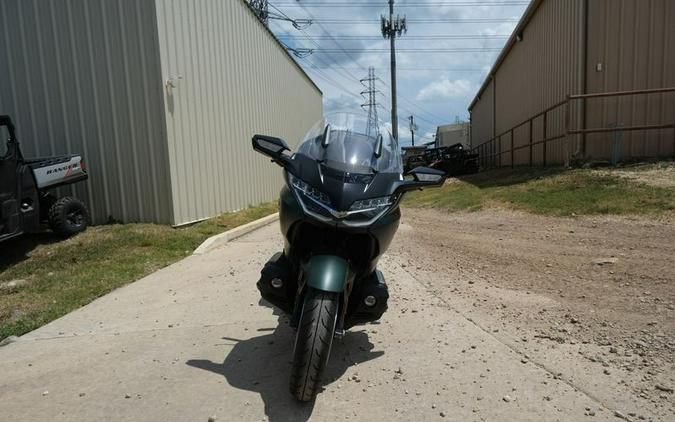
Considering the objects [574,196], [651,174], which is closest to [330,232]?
[574,196]

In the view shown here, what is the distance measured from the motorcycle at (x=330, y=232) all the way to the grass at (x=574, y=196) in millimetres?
5592

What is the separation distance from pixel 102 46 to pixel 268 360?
25.9 feet

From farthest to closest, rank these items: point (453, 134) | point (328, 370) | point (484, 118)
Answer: point (453, 134) → point (484, 118) → point (328, 370)

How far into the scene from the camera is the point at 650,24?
A: 10.7 metres

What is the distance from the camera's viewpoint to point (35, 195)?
7.37m

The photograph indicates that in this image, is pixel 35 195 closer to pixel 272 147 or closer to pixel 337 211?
pixel 272 147

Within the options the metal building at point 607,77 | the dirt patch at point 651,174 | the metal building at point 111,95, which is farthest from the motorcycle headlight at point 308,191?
the metal building at point 607,77

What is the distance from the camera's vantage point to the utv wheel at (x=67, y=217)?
7.68m

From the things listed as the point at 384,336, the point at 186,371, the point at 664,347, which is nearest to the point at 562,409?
the point at 664,347

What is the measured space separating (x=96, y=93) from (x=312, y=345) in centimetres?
831

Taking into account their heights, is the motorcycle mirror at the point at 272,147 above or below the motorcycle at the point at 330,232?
above

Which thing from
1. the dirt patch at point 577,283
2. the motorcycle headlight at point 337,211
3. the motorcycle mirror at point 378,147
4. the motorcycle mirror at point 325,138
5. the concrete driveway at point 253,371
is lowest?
the concrete driveway at point 253,371

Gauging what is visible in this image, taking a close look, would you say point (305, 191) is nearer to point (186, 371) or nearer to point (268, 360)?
point (268, 360)

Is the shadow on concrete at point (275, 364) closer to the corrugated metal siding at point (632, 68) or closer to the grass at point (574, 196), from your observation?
the grass at point (574, 196)
